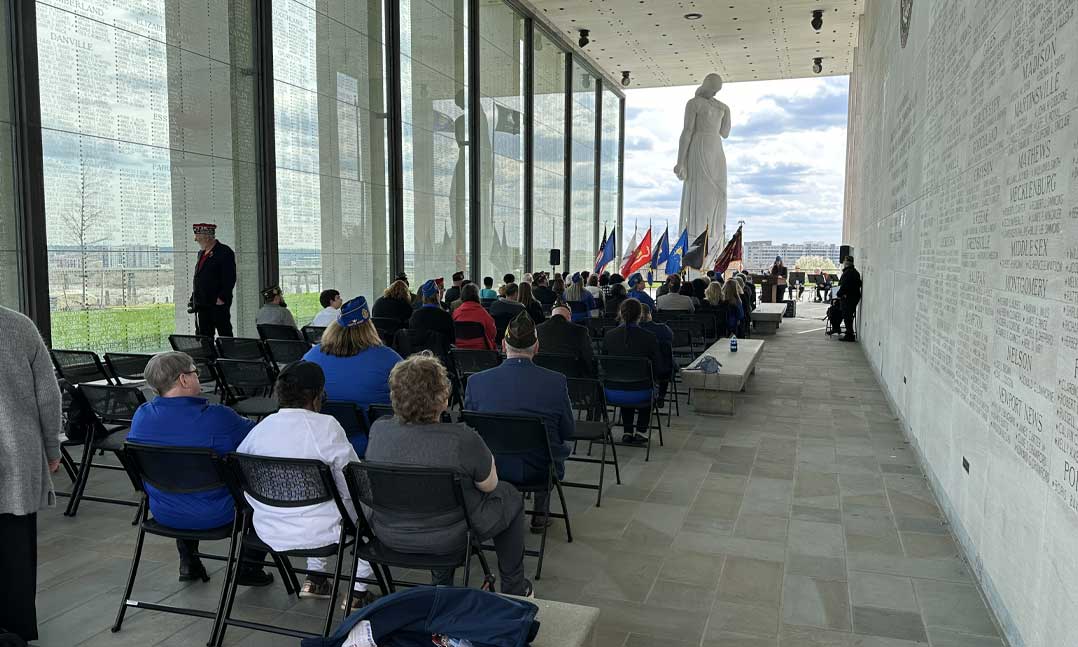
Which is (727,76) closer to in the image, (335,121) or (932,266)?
(335,121)

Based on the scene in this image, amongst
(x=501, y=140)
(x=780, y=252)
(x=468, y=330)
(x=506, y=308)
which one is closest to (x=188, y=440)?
(x=468, y=330)

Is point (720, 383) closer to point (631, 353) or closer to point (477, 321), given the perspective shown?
point (631, 353)

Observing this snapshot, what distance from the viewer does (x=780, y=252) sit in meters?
32.3

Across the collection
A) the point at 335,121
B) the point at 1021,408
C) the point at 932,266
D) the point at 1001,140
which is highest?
the point at 335,121

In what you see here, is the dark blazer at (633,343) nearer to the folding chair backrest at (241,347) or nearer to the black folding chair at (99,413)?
the folding chair backrest at (241,347)

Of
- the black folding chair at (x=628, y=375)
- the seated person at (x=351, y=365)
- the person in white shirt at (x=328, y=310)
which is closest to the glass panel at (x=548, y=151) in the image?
the person in white shirt at (x=328, y=310)

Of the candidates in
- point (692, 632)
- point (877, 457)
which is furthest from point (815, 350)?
point (692, 632)

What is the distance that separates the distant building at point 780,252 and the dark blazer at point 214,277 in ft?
83.7

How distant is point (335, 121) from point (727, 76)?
1746cm

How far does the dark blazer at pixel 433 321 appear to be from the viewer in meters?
7.40

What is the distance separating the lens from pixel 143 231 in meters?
8.49

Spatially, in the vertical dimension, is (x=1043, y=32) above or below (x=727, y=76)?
below

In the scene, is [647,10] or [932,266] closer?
[932,266]

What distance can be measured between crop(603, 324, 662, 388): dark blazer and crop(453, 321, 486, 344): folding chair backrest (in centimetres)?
144
